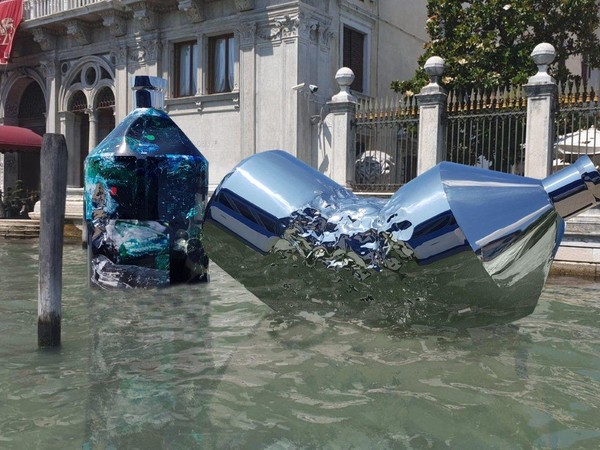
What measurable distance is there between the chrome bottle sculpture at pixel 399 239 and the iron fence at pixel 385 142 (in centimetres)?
802

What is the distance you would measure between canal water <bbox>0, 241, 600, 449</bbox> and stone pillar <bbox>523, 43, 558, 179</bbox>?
18.4ft

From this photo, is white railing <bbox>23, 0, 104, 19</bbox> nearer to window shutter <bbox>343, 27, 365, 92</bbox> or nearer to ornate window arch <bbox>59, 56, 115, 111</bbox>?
ornate window arch <bbox>59, 56, 115, 111</bbox>

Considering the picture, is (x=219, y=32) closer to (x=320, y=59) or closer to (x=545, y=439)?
(x=320, y=59)

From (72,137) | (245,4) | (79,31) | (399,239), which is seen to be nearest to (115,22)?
(79,31)

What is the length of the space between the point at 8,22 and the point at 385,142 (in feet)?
42.6

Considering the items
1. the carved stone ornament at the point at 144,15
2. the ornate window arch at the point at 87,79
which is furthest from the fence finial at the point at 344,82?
the ornate window arch at the point at 87,79

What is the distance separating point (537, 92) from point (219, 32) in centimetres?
842

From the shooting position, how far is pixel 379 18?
16938mm

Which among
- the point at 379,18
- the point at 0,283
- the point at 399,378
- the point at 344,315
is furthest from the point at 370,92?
the point at 399,378

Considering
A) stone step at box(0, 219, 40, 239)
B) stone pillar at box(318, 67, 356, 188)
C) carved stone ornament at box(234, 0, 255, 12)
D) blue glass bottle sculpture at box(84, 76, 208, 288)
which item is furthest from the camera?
carved stone ornament at box(234, 0, 255, 12)

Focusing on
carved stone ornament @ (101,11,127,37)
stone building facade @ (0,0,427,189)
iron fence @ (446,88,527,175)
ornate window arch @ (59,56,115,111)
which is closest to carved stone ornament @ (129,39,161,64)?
stone building facade @ (0,0,427,189)

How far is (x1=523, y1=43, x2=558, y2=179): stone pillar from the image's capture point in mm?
9648

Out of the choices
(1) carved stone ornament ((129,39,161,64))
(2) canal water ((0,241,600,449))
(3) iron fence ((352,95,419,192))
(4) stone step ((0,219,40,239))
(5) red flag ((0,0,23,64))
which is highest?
(5) red flag ((0,0,23,64))

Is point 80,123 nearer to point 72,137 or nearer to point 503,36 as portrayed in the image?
point 72,137
